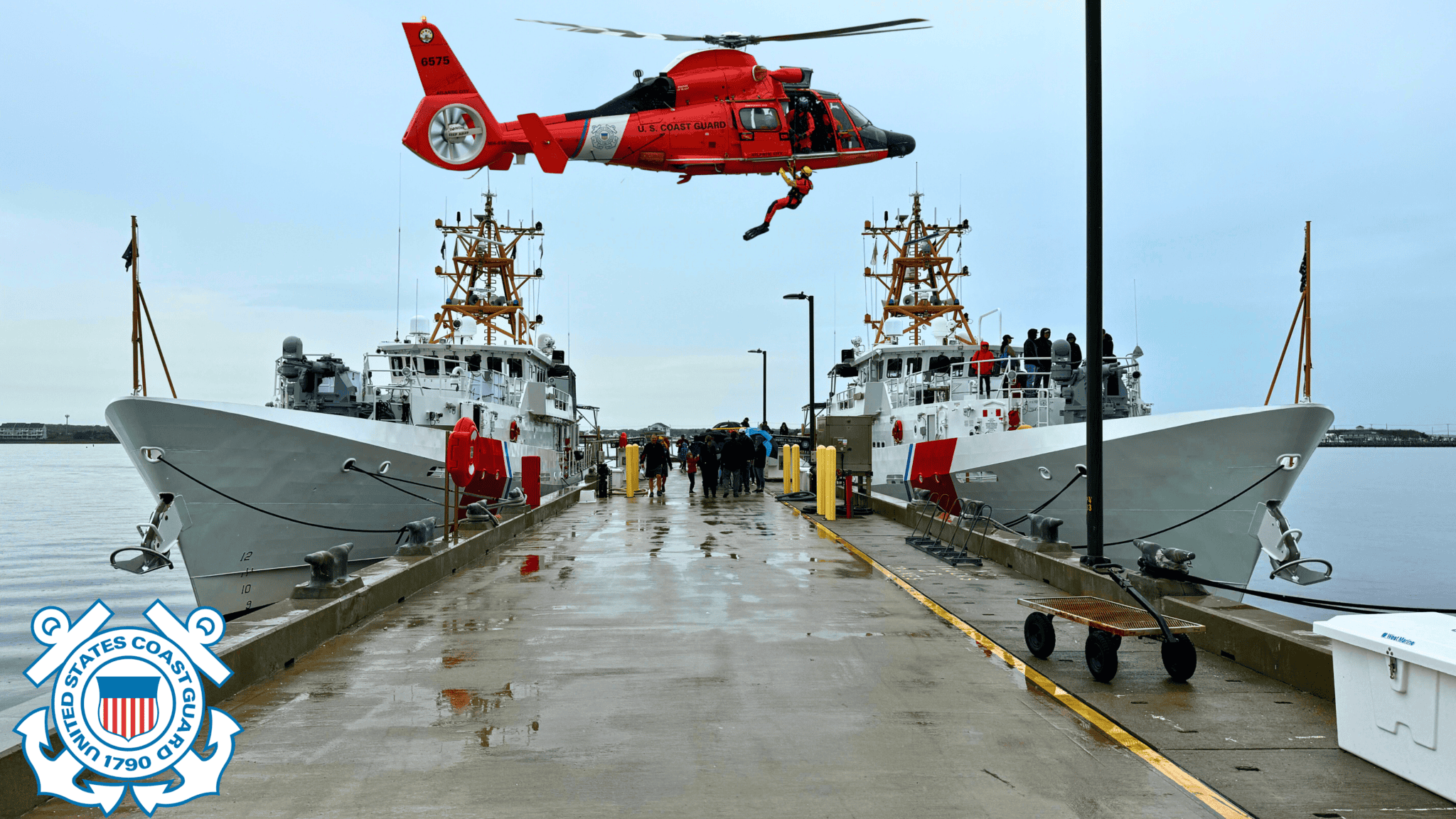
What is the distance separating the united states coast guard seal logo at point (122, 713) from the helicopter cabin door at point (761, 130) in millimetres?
14702

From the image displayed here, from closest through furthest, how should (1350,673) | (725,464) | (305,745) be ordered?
(1350,673)
(305,745)
(725,464)

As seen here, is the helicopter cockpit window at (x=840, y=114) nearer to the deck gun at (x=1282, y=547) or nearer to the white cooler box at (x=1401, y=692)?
the deck gun at (x=1282, y=547)

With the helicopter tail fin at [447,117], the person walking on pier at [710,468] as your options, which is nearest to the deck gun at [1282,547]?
the helicopter tail fin at [447,117]

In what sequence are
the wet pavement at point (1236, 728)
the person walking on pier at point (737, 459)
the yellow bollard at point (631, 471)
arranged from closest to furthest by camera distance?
the wet pavement at point (1236, 728) → the person walking on pier at point (737, 459) → the yellow bollard at point (631, 471)

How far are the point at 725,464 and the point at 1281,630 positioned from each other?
2092 cm

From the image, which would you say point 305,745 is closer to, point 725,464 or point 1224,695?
point 1224,695

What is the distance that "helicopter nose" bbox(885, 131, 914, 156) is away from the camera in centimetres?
1980

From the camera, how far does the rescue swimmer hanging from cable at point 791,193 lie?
17969mm

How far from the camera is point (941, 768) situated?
16.0ft

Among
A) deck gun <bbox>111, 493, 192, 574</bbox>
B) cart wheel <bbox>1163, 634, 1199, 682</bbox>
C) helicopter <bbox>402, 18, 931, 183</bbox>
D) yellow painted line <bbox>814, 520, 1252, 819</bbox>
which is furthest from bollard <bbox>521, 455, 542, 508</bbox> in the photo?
cart wheel <bbox>1163, 634, 1199, 682</bbox>

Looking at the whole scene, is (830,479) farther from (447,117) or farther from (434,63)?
(434,63)

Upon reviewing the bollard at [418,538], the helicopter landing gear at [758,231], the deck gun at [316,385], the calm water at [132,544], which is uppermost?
the helicopter landing gear at [758,231]

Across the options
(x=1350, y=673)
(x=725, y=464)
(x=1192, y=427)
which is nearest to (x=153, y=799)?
(x=1350, y=673)

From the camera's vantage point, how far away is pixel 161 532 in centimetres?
1259
